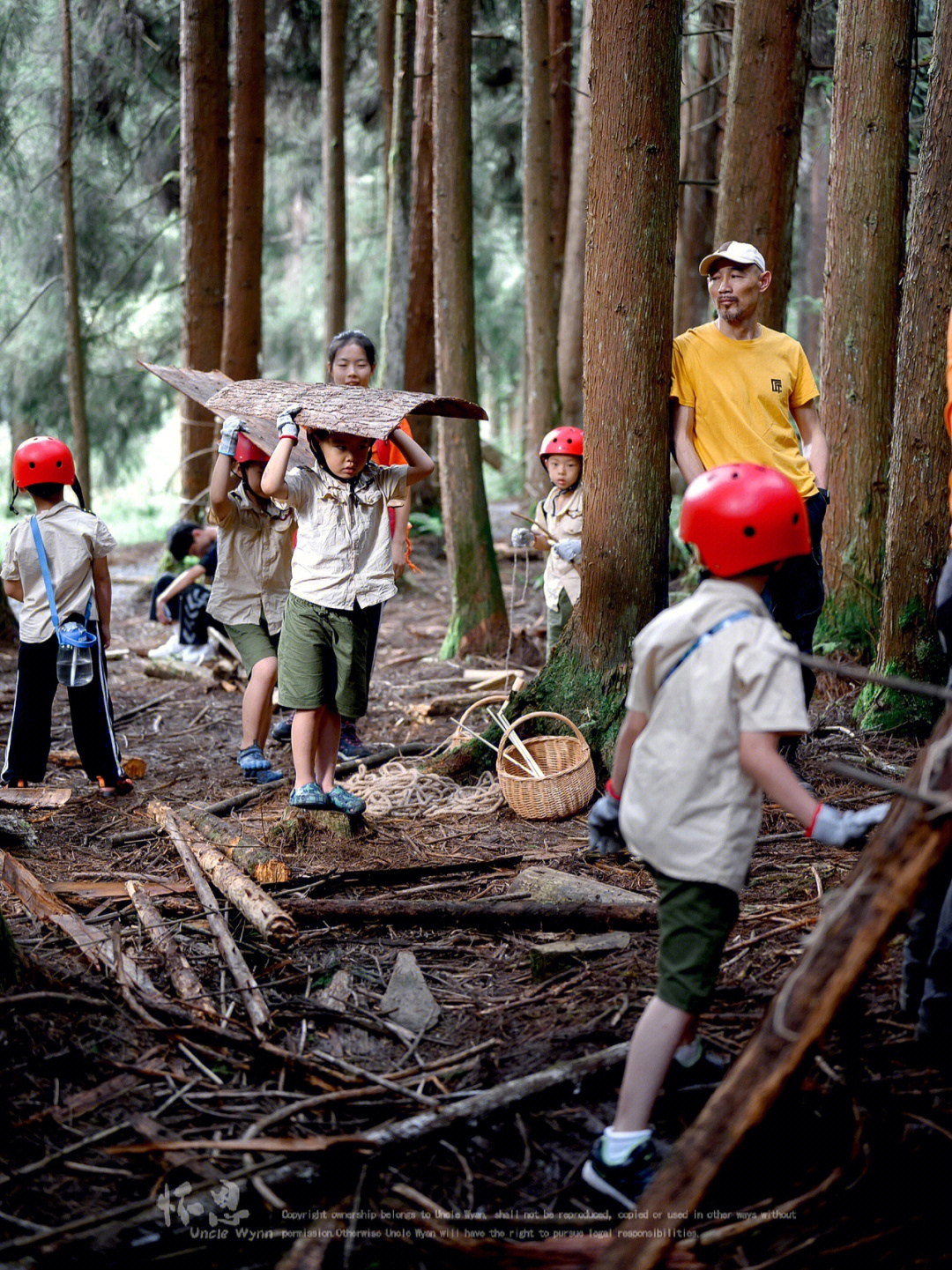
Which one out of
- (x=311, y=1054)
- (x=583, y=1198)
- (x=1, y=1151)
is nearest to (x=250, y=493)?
(x=311, y=1054)

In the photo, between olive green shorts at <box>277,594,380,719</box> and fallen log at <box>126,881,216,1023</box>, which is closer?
fallen log at <box>126,881,216,1023</box>

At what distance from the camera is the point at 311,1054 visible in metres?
3.25

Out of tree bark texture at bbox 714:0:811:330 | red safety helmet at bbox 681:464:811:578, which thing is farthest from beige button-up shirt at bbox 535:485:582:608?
red safety helmet at bbox 681:464:811:578

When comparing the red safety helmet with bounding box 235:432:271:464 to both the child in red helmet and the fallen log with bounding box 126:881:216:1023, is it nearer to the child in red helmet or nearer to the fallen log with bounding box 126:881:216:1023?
the child in red helmet

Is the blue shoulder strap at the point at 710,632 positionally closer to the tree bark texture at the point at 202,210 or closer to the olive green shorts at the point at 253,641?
the olive green shorts at the point at 253,641

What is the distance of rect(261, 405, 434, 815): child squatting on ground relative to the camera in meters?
4.93

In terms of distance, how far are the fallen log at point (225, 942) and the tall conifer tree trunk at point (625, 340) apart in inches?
82.9

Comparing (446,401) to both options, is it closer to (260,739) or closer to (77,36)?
(260,739)

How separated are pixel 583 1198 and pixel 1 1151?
1.51 m

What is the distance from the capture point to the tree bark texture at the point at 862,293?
6727mm

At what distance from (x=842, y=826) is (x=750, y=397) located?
9.65ft

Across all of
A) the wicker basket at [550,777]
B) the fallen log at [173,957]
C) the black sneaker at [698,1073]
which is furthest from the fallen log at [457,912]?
the wicker basket at [550,777]

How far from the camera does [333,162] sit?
12789mm

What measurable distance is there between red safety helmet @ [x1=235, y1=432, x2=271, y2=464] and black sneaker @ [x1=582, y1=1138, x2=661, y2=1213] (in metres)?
3.96
